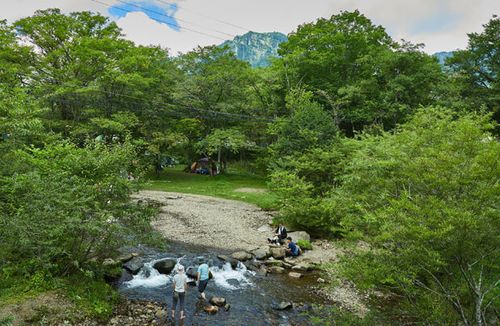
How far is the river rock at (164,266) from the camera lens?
13.2 meters

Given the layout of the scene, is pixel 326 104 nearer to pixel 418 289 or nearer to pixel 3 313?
pixel 418 289

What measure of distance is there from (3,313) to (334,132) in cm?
1957

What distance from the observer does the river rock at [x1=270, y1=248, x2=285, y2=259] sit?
1562 centimetres

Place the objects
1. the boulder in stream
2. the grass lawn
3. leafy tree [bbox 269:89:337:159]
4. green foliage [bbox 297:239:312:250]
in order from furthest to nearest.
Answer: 1. the grass lawn
2. leafy tree [bbox 269:89:337:159]
3. green foliage [bbox 297:239:312:250]
4. the boulder in stream

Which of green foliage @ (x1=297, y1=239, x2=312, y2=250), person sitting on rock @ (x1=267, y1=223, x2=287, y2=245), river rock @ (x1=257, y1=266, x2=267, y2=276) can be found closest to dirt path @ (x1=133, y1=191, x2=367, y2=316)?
green foliage @ (x1=297, y1=239, x2=312, y2=250)

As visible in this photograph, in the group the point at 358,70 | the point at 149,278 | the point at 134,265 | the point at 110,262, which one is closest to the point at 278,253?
the point at 149,278

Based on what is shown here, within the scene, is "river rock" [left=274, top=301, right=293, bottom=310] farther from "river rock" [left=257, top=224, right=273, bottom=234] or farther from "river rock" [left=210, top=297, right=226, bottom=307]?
"river rock" [left=257, top=224, right=273, bottom=234]

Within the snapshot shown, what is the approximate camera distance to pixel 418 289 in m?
8.16

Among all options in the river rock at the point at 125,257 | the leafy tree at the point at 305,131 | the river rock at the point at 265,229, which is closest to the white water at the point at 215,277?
the river rock at the point at 125,257

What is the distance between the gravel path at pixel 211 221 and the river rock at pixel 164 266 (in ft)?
11.8

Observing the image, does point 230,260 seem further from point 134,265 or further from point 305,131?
point 305,131

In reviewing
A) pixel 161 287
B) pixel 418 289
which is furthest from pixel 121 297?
pixel 418 289

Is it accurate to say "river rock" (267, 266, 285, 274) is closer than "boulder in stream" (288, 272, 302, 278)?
No

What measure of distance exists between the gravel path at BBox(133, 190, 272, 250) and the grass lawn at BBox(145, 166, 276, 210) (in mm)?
1458
